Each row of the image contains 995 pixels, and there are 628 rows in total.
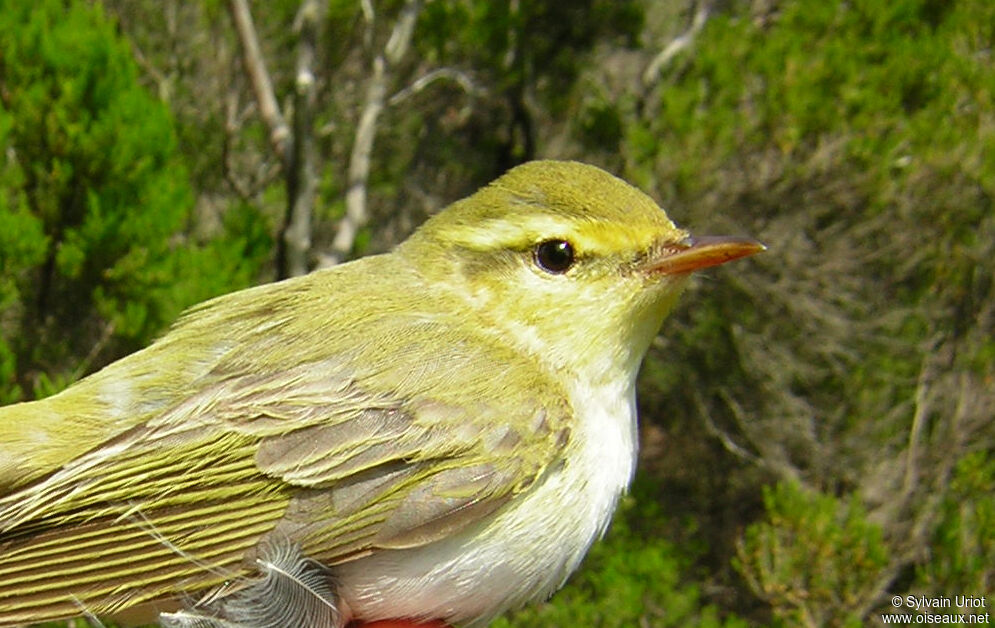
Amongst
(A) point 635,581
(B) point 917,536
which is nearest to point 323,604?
(A) point 635,581

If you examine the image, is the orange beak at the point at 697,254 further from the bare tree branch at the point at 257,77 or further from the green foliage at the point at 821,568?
the bare tree branch at the point at 257,77

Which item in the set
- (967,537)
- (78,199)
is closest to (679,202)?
(967,537)

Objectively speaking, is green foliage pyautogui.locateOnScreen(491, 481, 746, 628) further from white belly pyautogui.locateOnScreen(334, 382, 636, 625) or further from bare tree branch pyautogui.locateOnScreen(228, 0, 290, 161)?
white belly pyautogui.locateOnScreen(334, 382, 636, 625)

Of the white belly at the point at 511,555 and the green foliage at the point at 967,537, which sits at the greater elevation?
the white belly at the point at 511,555

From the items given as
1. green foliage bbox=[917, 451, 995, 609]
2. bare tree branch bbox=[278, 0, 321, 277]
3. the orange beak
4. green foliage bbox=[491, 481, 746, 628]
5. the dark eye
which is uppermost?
the orange beak

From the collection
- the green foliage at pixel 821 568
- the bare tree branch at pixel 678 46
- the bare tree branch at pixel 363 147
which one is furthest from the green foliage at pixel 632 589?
the bare tree branch at pixel 678 46

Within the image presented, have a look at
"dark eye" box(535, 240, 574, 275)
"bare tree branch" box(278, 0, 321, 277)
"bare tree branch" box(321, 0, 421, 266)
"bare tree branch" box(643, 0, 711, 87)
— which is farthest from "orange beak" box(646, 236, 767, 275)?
"bare tree branch" box(643, 0, 711, 87)
